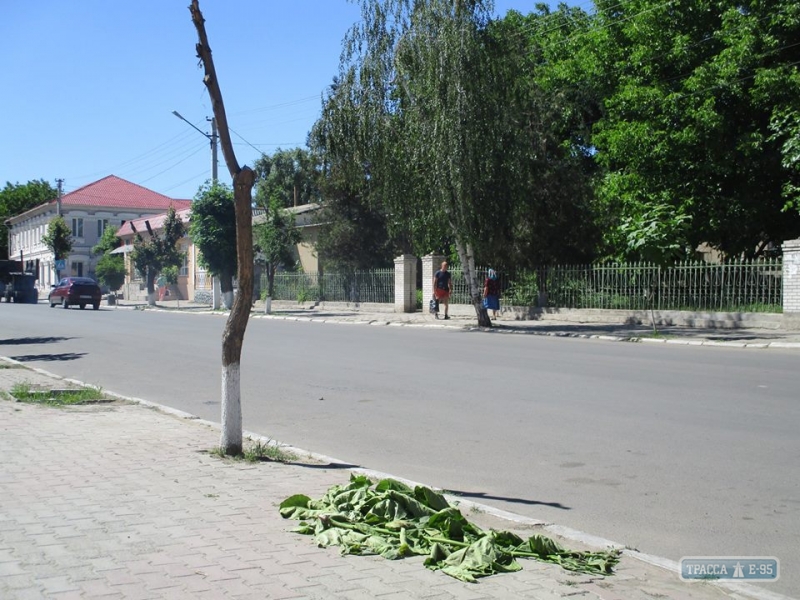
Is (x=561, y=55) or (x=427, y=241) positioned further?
(x=561, y=55)

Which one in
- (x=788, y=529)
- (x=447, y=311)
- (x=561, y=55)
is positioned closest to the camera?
(x=788, y=529)

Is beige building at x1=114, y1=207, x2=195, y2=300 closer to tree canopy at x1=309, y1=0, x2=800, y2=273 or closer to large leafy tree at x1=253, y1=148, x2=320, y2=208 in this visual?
large leafy tree at x1=253, y1=148, x2=320, y2=208

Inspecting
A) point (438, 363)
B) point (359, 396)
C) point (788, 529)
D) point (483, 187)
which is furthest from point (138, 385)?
point (483, 187)

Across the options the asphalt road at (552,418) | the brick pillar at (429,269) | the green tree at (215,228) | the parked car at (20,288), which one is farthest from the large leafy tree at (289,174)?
the asphalt road at (552,418)

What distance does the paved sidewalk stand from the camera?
4277mm

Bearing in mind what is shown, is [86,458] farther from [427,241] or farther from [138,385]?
[427,241]

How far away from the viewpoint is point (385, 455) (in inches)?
313

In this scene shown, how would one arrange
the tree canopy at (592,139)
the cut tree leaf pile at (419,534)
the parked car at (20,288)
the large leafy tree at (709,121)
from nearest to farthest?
the cut tree leaf pile at (419,534)
the tree canopy at (592,139)
the large leafy tree at (709,121)
the parked car at (20,288)

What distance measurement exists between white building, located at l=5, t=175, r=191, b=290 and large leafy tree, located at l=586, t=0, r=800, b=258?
5479 cm

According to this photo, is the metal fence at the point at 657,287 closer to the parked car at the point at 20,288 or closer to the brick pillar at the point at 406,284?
the brick pillar at the point at 406,284

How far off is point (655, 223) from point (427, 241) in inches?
302

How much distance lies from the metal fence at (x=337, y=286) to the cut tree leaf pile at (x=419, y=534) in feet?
94.5

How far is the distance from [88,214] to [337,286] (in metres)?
48.0

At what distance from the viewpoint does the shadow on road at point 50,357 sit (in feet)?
55.6
